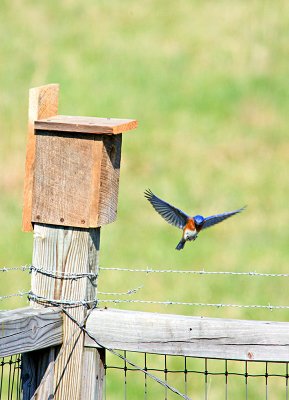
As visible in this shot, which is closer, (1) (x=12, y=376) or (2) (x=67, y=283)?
(2) (x=67, y=283)

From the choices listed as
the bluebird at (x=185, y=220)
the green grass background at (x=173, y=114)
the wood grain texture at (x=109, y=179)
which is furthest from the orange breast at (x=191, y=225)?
the green grass background at (x=173, y=114)

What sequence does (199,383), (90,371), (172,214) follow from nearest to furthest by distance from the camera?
(90,371), (172,214), (199,383)

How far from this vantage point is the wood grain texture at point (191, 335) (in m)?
3.23

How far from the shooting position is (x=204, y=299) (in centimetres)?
891

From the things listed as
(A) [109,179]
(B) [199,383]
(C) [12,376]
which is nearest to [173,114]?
(B) [199,383]

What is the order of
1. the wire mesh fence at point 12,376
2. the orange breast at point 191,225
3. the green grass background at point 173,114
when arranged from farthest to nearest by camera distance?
the green grass background at point 173,114, the orange breast at point 191,225, the wire mesh fence at point 12,376

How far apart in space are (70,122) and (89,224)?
34 cm

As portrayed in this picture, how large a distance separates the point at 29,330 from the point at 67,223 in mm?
397

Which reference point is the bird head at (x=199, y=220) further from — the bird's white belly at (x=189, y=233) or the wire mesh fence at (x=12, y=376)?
the wire mesh fence at (x=12, y=376)

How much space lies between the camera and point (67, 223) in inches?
133

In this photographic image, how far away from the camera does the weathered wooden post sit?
3352 millimetres

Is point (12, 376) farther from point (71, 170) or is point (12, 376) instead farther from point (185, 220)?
point (71, 170)

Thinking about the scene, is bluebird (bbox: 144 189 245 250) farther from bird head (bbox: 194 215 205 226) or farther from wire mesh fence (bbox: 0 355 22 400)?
wire mesh fence (bbox: 0 355 22 400)

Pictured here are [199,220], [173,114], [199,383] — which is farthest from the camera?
[173,114]
